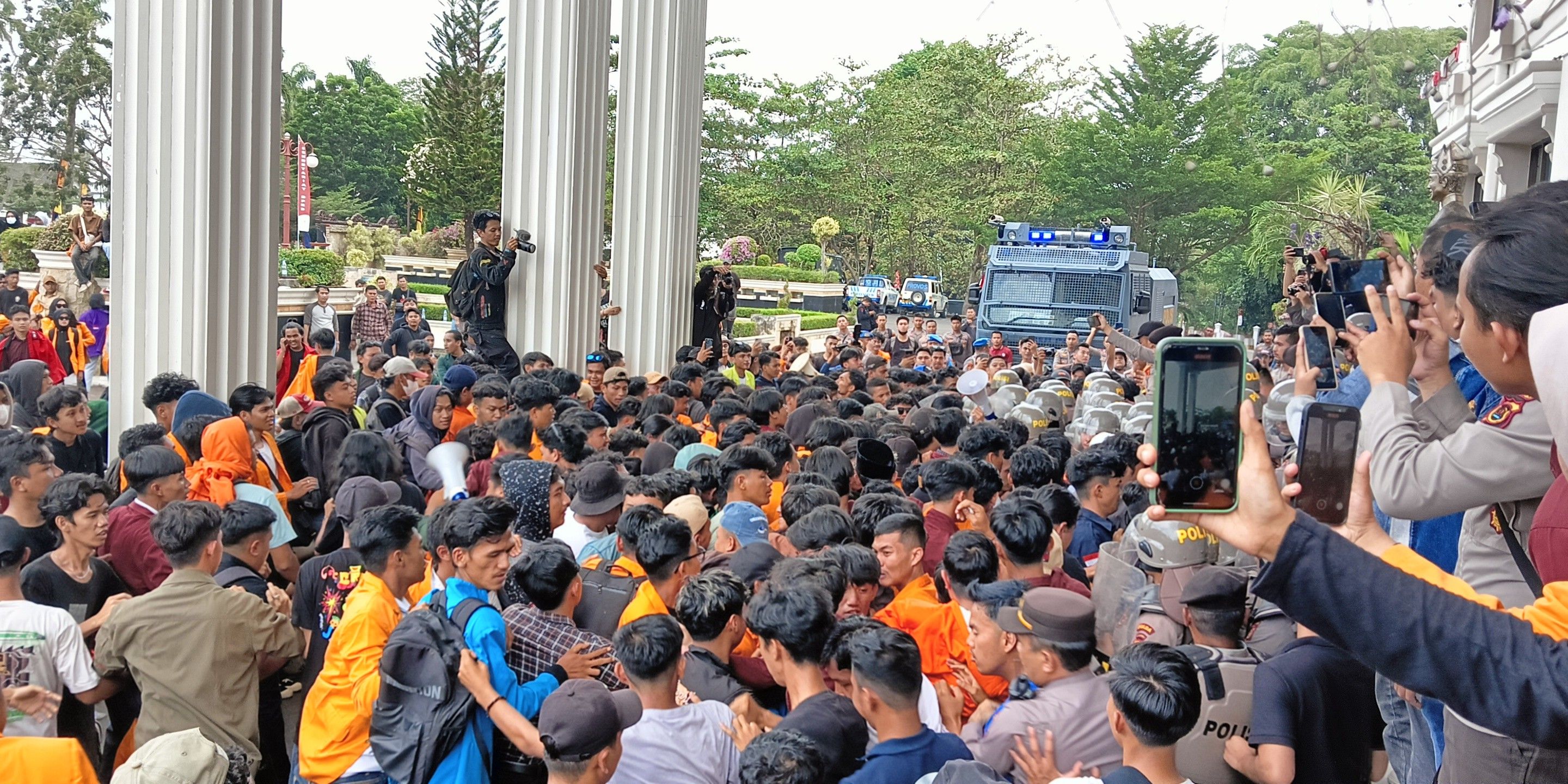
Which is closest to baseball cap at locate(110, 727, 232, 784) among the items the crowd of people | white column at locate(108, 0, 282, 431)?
the crowd of people

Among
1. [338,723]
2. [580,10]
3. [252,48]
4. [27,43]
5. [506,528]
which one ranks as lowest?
[338,723]

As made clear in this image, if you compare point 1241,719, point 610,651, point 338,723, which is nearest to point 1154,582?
point 1241,719

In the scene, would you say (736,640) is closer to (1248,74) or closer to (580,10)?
(580,10)

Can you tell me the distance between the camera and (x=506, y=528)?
418 centimetres

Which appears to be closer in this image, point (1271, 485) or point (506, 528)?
point (1271, 485)

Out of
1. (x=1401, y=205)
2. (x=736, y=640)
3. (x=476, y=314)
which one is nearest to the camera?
(x=736, y=640)

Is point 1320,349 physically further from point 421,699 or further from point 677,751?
point 421,699

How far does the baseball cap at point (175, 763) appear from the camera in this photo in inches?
121

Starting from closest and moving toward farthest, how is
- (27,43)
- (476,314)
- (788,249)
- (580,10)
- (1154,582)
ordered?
(1154,582)
(476,314)
(580,10)
(27,43)
(788,249)

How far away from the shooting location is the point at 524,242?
12.4 meters

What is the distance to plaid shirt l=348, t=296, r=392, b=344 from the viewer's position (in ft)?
66.7

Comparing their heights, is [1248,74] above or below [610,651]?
above

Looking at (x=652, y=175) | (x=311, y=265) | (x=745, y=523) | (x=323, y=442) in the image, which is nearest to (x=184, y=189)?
(x=323, y=442)

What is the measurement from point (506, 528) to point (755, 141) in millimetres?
41130
